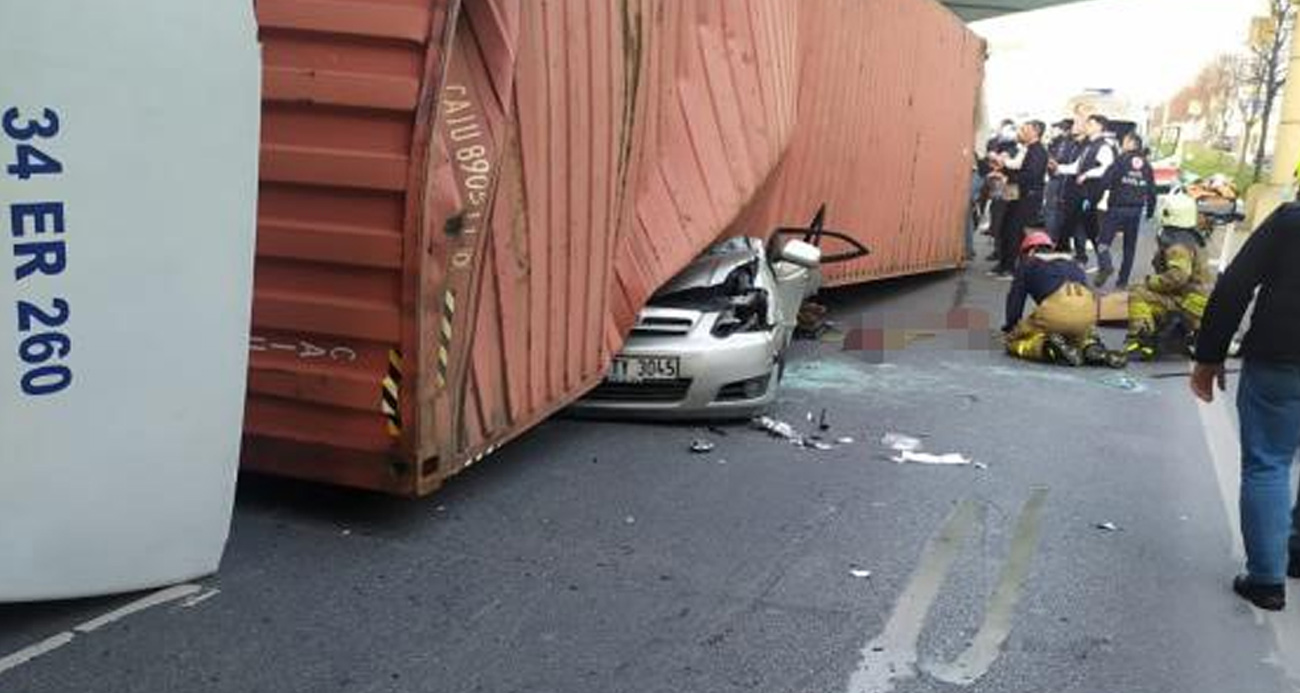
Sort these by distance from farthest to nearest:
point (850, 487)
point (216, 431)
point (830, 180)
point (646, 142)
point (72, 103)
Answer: point (830, 180) < point (646, 142) < point (850, 487) < point (216, 431) < point (72, 103)

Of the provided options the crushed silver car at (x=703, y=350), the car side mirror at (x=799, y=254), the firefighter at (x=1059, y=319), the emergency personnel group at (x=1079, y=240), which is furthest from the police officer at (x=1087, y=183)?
the crushed silver car at (x=703, y=350)

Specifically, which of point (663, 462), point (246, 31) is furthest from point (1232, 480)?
point (246, 31)

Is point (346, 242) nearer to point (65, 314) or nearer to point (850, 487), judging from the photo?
point (65, 314)

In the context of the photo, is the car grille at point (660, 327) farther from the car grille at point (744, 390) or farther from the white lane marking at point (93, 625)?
the white lane marking at point (93, 625)

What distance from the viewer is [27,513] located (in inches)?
140

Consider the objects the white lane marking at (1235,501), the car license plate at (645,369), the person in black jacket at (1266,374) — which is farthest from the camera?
the car license plate at (645,369)

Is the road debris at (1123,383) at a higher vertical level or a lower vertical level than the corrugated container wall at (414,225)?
lower

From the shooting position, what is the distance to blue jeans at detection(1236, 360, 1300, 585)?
4.59 metres

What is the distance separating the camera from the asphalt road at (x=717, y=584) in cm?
380

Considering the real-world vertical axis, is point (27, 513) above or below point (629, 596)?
above

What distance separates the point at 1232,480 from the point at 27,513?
5.70 metres

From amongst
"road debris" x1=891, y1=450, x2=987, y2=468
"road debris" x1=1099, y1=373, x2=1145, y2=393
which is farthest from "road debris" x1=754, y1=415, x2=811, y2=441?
"road debris" x1=1099, y1=373, x2=1145, y2=393

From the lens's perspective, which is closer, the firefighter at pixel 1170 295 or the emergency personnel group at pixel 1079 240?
the emergency personnel group at pixel 1079 240

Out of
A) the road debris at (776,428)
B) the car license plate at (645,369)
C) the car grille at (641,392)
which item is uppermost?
the car license plate at (645,369)
